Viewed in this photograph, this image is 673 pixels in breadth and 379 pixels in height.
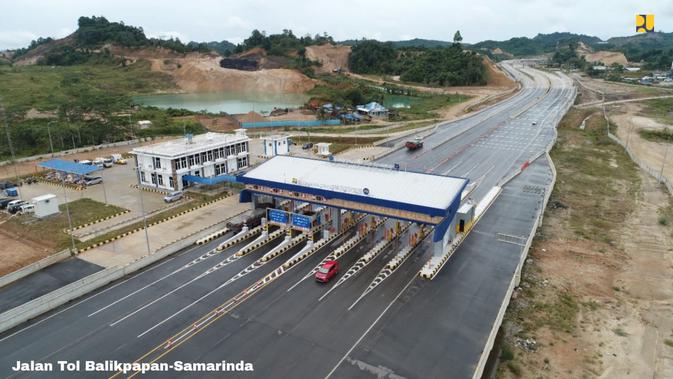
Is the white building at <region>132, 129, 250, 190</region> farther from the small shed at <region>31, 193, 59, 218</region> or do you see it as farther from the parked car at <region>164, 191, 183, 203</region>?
the small shed at <region>31, 193, 59, 218</region>

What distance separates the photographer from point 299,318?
1142 inches

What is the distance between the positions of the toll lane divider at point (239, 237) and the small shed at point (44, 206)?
74.3 feet

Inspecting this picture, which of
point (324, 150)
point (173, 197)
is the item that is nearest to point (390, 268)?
point (173, 197)

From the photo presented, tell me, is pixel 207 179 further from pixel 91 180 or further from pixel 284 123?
pixel 284 123

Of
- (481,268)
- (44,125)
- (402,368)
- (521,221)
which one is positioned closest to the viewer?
(402,368)

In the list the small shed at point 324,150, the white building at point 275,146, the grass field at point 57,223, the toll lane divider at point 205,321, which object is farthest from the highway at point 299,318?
the small shed at point 324,150

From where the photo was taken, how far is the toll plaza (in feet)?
116

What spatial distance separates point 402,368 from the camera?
962 inches

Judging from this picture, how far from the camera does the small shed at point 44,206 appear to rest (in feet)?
156

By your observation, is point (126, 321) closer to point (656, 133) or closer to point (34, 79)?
point (656, 133)

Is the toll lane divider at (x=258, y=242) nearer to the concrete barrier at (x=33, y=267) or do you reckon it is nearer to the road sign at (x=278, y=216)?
the road sign at (x=278, y=216)

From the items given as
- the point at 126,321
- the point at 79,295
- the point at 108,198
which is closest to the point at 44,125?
the point at 108,198

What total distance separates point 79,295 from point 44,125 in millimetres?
67513

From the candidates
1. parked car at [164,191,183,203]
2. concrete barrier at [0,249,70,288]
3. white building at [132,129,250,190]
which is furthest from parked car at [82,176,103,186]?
concrete barrier at [0,249,70,288]
